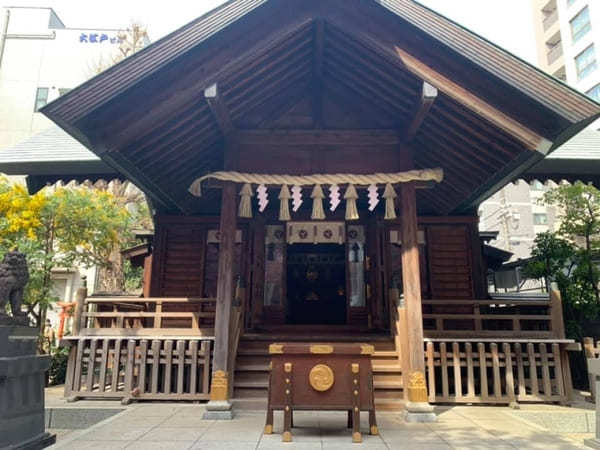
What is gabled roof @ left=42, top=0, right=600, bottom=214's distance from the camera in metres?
5.12

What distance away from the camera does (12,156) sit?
852 centimetres

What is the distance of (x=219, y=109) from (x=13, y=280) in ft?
11.1

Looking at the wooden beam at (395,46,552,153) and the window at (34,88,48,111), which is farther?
the window at (34,88,48,111)

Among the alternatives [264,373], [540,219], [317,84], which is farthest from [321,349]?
[540,219]

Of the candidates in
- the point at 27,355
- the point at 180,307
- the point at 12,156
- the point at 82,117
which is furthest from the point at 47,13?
the point at 27,355

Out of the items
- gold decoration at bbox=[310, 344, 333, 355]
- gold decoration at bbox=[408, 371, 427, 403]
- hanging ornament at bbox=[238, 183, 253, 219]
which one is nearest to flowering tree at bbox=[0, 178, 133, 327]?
hanging ornament at bbox=[238, 183, 253, 219]

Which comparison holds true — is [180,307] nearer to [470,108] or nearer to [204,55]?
[204,55]

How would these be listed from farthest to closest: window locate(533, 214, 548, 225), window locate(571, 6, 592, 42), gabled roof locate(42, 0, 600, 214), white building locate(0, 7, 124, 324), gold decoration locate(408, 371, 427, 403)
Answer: window locate(533, 214, 548, 225), window locate(571, 6, 592, 42), white building locate(0, 7, 124, 324), gold decoration locate(408, 371, 427, 403), gabled roof locate(42, 0, 600, 214)

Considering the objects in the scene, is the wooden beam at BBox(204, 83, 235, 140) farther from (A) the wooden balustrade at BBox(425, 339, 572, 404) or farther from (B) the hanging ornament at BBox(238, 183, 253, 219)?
(A) the wooden balustrade at BBox(425, 339, 572, 404)

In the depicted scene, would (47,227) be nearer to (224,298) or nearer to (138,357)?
(138,357)

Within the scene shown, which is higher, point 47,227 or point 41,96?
point 41,96

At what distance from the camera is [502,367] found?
7.09 metres

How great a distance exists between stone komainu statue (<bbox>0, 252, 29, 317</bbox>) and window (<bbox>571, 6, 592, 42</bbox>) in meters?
38.2

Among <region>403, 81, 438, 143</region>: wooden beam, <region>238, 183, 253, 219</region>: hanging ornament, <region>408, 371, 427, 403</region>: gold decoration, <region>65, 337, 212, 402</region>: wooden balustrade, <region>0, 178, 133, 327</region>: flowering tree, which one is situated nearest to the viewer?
<region>403, 81, 438, 143</region>: wooden beam
